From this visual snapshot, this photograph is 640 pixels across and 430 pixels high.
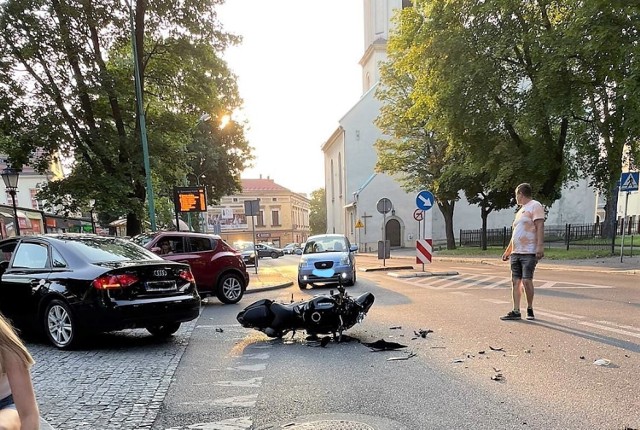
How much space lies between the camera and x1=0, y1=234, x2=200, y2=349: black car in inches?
221

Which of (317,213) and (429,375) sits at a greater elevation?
(317,213)

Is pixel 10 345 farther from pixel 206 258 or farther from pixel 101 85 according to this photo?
pixel 101 85

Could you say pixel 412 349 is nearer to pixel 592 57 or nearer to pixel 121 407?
pixel 121 407

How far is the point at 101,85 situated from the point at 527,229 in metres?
14.0

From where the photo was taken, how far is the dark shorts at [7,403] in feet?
6.11


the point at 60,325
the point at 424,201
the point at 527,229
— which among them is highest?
the point at 424,201

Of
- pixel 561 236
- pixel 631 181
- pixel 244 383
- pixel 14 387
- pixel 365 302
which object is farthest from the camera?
pixel 561 236

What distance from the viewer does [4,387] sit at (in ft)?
6.16

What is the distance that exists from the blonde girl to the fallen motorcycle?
13.4ft

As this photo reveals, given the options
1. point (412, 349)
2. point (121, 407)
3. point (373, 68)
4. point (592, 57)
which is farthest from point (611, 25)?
point (373, 68)

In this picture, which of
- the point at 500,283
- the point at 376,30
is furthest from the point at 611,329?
the point at 376,30

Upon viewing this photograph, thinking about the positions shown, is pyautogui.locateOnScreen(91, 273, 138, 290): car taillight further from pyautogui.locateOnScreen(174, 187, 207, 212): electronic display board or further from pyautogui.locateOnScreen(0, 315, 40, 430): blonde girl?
pyautogui.locateOnScreen(174, 187, 207, 212): electronic display board

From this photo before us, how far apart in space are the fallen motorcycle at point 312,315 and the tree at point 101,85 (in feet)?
35.1

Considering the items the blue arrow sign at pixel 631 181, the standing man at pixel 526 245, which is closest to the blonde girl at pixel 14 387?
the standing man at pixel 526 245
